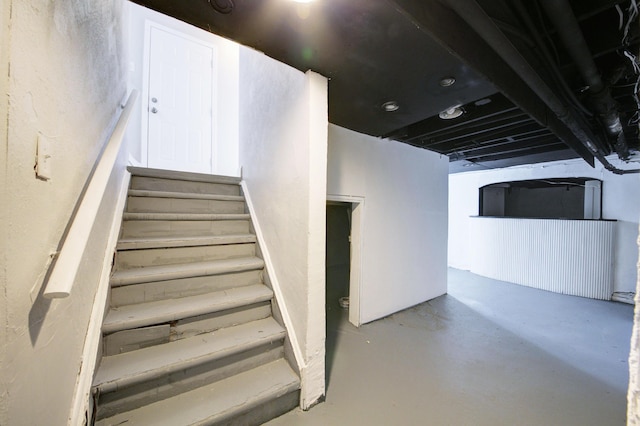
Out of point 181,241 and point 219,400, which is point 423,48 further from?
point 219,400

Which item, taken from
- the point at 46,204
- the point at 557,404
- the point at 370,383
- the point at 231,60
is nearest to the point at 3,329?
the point at 46,204

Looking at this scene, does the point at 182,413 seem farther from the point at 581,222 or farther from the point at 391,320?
the point at 581,222

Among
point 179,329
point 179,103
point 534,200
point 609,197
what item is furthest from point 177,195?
point 534,200

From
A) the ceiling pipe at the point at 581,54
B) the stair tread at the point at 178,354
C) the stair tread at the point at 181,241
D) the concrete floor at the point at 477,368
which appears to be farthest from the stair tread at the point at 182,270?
the ceiling pipe at the point at 581,54

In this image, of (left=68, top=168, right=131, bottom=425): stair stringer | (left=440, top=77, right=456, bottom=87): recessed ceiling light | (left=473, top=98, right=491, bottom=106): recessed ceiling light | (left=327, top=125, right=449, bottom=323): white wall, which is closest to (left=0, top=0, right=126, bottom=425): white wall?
(left=68, top=168, right=131, bottom=425): stair stringer

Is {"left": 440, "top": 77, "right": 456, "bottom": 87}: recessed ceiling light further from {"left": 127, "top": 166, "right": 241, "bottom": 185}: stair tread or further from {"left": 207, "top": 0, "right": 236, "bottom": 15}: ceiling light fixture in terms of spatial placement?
{"left": 127, "top": 166, "right": 241, "bottom": 185}: stair tread

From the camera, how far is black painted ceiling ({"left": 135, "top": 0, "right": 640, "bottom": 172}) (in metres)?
1.05

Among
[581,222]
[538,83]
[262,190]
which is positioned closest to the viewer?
[538,83]

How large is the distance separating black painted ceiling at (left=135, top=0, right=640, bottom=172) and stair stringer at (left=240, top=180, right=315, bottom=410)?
128cm

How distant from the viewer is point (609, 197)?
11.8ft

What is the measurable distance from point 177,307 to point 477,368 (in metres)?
2.30

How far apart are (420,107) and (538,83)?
72cm

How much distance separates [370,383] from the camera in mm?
1710

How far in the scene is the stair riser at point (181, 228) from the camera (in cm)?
180
